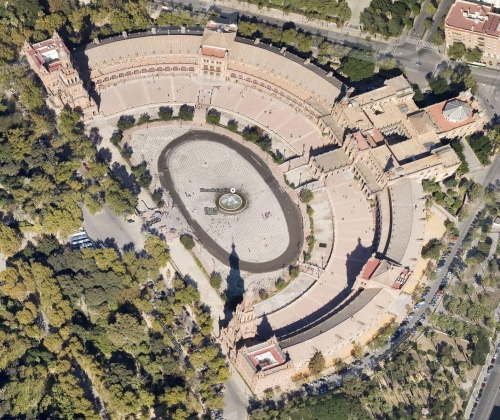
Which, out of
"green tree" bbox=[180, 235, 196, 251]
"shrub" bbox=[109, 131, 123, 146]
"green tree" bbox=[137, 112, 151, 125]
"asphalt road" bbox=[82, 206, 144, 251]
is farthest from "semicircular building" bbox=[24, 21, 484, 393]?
"asphalt road" bbox=[82, 206, 144, 251]

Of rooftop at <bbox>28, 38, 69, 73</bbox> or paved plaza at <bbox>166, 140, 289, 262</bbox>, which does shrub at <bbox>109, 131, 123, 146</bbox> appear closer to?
paved plaza at <bbox>166, 140, 289, 262</bbox>

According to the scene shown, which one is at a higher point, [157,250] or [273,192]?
[273,192]

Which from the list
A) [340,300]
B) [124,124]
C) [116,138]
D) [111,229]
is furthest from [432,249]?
[116,138]

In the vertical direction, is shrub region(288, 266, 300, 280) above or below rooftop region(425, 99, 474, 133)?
below

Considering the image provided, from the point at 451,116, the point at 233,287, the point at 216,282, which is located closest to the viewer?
the point at 216,282

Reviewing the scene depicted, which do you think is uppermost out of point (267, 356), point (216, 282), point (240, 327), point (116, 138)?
point (116, 138)

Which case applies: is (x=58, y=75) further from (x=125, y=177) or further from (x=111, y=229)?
(x=111, y=229)

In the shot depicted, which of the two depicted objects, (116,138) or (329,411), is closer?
(329,411)
